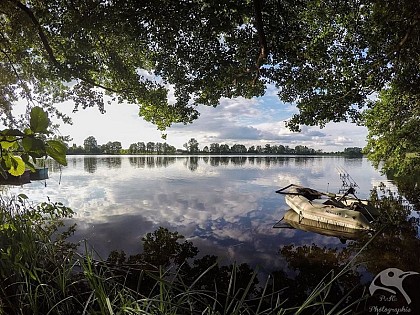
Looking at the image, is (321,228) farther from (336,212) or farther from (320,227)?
(336,212)

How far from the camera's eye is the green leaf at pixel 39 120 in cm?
130

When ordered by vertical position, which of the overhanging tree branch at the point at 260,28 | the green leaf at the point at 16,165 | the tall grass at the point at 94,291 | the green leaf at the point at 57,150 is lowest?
the tall grass at the point at 94,291

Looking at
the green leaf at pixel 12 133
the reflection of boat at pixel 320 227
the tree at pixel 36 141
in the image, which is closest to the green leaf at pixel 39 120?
the tree at pixel 36 141

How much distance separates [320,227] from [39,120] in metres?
15.4

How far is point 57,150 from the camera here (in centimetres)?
138

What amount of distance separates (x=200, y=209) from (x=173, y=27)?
43.1ft

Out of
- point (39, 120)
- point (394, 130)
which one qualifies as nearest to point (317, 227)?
point (394, 130)

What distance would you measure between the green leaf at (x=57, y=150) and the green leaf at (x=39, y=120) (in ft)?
0.26

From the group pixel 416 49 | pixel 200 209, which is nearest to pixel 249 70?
pixel 416 49

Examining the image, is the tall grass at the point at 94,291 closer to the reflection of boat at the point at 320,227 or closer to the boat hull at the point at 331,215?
the reflection of boat at the point at 320,227

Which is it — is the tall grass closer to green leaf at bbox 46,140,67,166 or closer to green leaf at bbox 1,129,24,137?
green leaf at bbox 46,140,67,166

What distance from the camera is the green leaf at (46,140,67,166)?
1354 millimetres

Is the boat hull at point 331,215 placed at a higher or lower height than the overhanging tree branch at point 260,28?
lower

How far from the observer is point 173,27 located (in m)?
8.62
